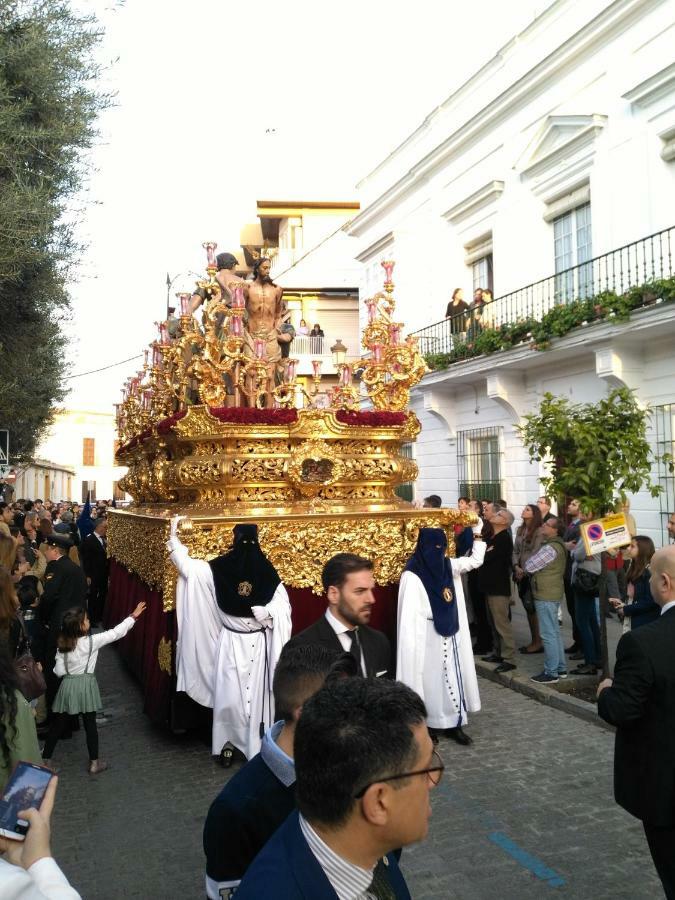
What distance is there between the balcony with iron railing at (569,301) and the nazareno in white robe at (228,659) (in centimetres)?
876

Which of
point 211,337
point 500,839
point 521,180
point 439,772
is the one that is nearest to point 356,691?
point 439,772

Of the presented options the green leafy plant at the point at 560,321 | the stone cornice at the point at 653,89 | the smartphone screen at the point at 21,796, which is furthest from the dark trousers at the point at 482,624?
the stone cornice at the point at 653,89

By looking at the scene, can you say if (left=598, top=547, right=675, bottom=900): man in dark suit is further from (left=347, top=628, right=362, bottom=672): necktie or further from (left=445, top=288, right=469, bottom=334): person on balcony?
(left=445, top=288, right=469, bottom=334): person on balcony

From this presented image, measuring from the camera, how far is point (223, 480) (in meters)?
6.52

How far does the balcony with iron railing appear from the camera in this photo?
12.0 meters

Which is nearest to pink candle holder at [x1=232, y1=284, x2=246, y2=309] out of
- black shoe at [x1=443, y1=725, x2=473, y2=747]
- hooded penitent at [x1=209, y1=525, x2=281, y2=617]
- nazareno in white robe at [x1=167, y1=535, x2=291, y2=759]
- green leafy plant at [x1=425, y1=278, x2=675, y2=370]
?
hooded penitent at [x1=209, y1=525, x2=281, y2=617]

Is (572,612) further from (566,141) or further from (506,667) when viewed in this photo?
(566,141)

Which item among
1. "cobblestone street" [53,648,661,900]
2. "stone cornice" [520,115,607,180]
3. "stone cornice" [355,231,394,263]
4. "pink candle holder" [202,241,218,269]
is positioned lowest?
"cobblestone street" [53,648,661,900]

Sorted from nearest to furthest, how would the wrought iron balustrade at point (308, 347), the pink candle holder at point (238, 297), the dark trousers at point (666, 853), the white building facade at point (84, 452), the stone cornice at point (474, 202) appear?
the dark trousers at point (666, 853) → the pink candle holder at point (238, 297) → the stone cornice at point (474, 202) → the wrought iron balustrade at point (308, 347) → the white building facade at point (84, 452)

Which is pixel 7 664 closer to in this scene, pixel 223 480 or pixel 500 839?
pixel 500 839

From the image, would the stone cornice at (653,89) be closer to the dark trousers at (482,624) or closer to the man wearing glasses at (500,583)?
the man wearing glasses at (500,583)

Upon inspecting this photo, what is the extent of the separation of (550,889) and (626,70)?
533 inches

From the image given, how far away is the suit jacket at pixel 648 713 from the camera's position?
115 inches

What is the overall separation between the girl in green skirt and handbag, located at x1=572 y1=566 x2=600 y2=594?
4762mm
